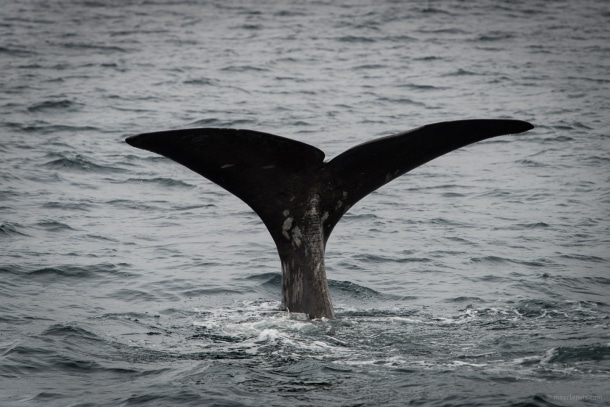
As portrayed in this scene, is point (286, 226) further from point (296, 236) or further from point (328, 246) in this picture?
point (328, 246)

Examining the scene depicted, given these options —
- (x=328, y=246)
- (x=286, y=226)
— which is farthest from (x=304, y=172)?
(x=328, y=246)

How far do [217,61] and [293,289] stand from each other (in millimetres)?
20838

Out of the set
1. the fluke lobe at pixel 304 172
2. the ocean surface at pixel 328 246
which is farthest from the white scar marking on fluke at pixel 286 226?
the ocean surface at pixel 328 246

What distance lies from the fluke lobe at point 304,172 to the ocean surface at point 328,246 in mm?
417

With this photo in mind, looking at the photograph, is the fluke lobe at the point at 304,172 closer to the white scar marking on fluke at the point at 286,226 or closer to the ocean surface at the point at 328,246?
the white scar marking on fluke at the point at 286,226

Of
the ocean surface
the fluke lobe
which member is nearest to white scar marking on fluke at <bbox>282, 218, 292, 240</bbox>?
the fluke lobe

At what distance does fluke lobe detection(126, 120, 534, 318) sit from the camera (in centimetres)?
627

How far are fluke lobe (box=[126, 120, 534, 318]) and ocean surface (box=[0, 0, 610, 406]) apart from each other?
417 mm

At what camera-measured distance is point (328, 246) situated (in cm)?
1125

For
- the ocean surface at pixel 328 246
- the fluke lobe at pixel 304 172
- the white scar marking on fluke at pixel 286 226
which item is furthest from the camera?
the white scar marking on fluke at pixel 286 226

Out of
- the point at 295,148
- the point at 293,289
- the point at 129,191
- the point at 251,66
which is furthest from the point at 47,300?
the point at 251,66

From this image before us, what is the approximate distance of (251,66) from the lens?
2622 cm

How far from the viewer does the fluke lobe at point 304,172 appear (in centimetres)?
627

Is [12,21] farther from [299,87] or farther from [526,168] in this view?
[526,168]
